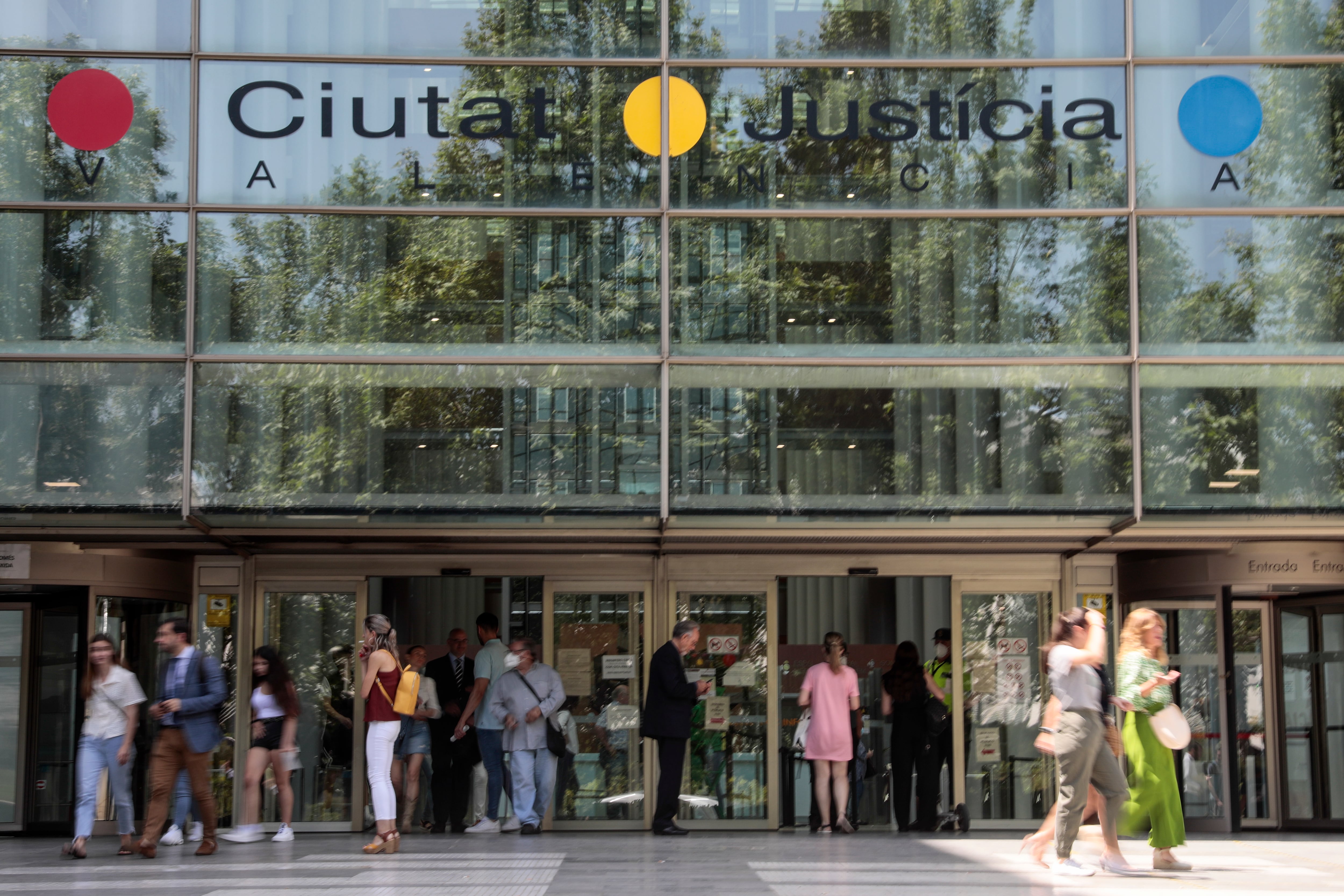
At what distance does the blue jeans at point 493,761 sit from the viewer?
13094 millimetres

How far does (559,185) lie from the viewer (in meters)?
12.9

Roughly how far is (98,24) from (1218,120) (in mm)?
9688

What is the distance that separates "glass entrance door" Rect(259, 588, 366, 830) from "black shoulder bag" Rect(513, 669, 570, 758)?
183 cm

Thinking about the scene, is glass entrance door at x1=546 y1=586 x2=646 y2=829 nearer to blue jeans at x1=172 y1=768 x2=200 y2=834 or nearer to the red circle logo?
blue jeans at x1=172 y1=768 x2=200 y2=834

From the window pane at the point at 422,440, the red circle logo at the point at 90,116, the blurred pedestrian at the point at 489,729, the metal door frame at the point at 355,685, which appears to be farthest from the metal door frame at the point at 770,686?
the red circle logo at the point at 90,116

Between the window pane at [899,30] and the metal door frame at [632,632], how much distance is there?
15.6ft

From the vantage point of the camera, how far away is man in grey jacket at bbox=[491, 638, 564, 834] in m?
12.6

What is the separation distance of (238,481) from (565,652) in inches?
131

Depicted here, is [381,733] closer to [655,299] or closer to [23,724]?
[655,299]

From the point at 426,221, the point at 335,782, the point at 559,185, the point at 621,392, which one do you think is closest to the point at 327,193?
the point at 426,221

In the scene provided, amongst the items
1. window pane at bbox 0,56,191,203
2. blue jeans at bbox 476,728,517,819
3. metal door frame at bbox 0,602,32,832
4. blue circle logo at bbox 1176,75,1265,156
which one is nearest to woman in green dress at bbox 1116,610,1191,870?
blue circle logo at bbox 1176,75,1265,156

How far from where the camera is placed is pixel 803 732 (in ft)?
45.0

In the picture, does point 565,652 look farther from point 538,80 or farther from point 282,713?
point 538,80

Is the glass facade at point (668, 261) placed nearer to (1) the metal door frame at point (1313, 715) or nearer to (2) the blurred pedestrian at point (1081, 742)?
(1) the metal door frame at point (1313, 715)
